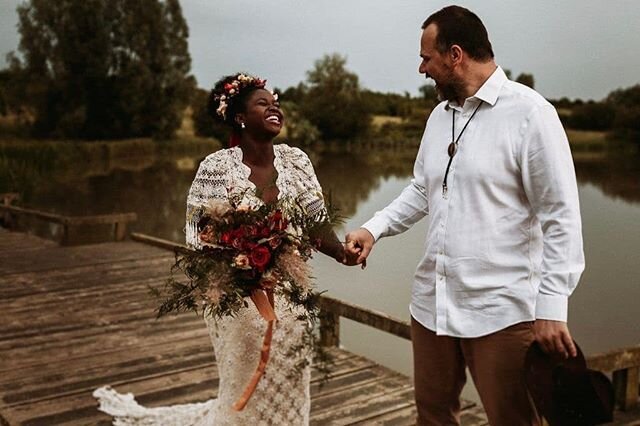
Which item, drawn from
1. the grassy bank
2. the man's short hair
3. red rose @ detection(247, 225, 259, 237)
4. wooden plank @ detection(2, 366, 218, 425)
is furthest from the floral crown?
the grassy bank

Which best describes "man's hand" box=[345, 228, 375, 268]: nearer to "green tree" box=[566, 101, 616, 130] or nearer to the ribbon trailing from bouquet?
the ribbon trailing from bouquet

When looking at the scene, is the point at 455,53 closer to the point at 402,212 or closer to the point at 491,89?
the point at 491,89

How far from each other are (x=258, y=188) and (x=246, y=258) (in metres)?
0.59

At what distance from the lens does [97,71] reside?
40875 mm

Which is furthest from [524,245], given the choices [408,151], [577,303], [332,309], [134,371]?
[408,151]

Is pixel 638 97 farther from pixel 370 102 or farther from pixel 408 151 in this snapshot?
pixel 408 151

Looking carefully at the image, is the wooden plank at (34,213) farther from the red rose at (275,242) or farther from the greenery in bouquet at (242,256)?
the red rose at (275,242)

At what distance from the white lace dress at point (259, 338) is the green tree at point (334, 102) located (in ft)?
164

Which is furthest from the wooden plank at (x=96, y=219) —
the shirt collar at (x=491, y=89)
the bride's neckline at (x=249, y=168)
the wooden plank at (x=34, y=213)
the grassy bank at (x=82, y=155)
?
the shirt collar at (x=491, y=89)

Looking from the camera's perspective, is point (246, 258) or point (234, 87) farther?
point (234, 87)

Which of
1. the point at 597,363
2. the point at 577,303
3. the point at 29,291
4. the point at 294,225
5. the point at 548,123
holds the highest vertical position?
the point at 548,123

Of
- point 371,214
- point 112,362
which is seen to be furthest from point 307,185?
point 371,214

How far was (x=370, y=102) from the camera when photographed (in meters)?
54.0

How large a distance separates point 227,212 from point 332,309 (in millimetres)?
2501
